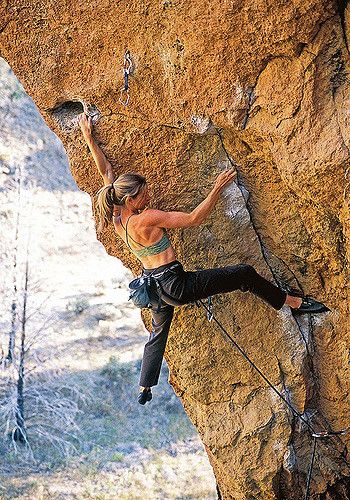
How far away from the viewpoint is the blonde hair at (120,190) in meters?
4.85

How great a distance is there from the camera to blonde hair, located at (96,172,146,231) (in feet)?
15.9

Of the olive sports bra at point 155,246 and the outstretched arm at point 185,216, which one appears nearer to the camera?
the outstretched arm at point 185,216

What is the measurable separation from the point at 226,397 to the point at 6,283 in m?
9.99

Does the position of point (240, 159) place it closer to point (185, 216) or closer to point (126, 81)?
point (185, 216)

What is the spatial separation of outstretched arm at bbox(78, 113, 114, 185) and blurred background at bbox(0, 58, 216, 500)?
28.9ft

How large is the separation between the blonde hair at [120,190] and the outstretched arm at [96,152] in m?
0.42

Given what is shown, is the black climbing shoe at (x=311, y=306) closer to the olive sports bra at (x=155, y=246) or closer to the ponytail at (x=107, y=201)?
the olive sports bra at (x=155, y=246)

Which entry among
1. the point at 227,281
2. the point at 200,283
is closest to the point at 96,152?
the point at 200,283

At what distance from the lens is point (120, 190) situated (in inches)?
192

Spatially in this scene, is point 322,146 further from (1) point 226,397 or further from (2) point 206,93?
(1) point 226,397

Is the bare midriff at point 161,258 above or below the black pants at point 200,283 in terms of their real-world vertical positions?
above

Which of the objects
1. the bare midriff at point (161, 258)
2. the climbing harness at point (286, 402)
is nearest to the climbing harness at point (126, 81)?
the bare midriff at point (161, 258)

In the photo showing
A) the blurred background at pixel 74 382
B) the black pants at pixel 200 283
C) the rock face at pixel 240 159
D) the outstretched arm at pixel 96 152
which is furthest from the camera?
the blurred background at pixel 74 382

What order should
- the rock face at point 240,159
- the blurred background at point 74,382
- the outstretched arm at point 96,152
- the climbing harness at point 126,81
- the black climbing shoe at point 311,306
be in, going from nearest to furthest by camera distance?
1. the rock face at point 240,159
2. the climbing harness at point 126,81
3. the outstretched arm at point 96,152
4. the black climbing shoe at point 311,306
5. the blurred background at point 74,382
